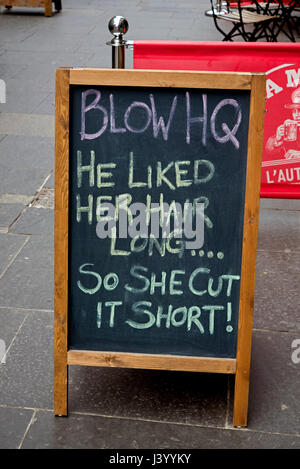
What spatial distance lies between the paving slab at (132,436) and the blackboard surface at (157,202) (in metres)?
0.34

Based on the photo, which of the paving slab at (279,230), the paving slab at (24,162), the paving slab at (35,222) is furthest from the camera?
the paving slab at (24,162)

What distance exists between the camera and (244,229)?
122 inches

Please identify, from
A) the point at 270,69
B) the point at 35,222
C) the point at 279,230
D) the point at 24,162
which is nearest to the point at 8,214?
the point at 35,222

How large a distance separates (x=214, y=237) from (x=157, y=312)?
0.43m

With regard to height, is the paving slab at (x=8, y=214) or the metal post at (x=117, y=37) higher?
the metal post at (x=117, y=37)

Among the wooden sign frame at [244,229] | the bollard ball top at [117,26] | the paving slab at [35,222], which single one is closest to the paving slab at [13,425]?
the wooden sign frame at [244,229]

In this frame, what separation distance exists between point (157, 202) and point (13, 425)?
120 centimetres

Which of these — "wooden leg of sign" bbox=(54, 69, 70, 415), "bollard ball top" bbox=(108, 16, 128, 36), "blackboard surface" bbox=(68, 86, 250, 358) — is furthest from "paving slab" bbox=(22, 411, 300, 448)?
"bollard ball top" bbox=(108, 16, 128, 36)

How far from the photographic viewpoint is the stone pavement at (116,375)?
3.23 metres

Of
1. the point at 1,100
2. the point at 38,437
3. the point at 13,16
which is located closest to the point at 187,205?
the point at 38,437

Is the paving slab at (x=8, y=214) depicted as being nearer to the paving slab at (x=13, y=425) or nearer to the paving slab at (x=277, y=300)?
the paving slab at (x=277, y=300)

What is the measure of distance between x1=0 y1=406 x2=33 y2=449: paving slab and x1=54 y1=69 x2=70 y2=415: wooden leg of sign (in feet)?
0.50

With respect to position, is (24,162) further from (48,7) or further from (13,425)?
(48,7)

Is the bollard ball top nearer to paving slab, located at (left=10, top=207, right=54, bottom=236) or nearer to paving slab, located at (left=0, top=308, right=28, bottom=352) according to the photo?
paving slab, located at (left=10, top=207, right=54, bottom=236)
